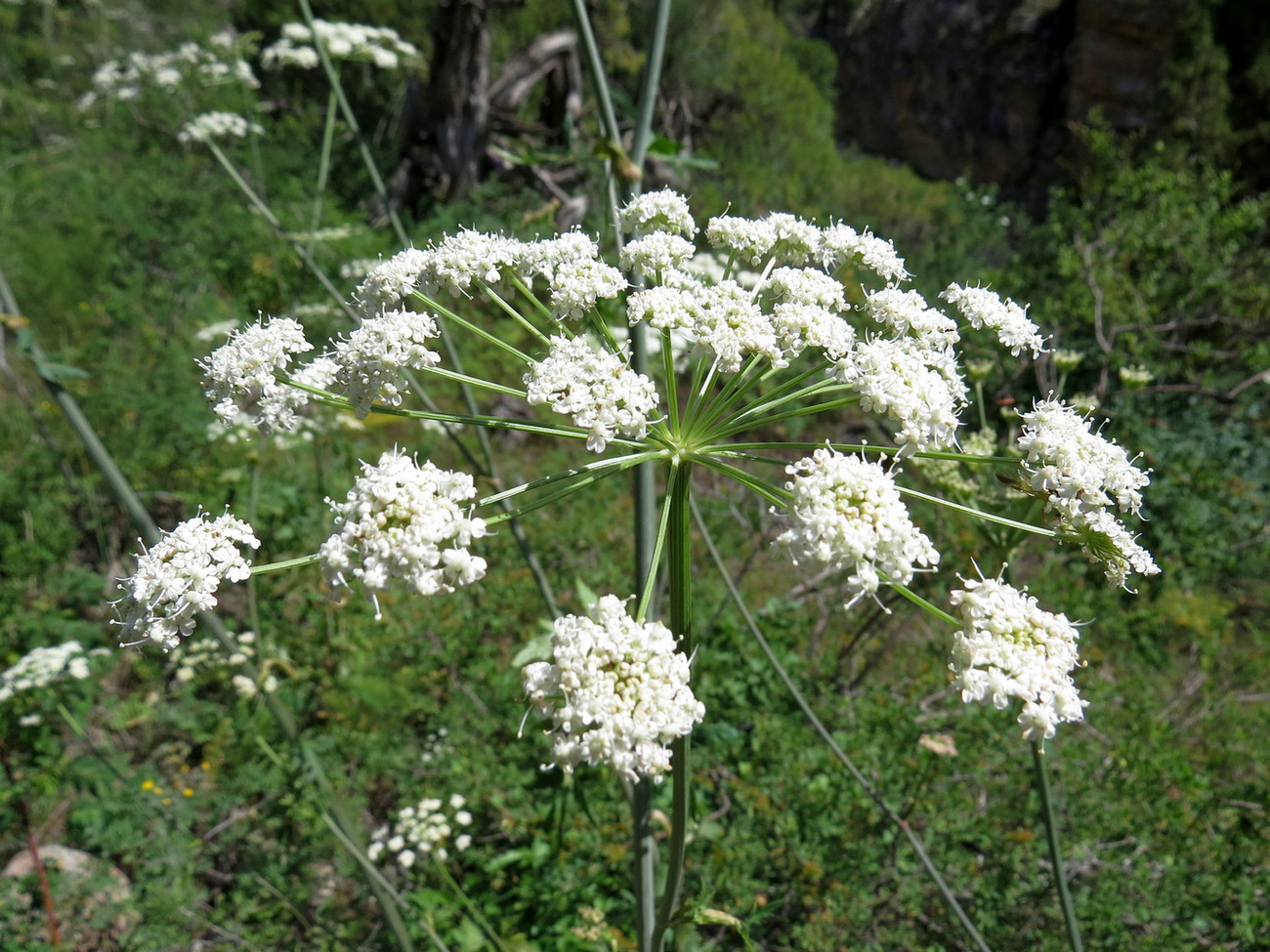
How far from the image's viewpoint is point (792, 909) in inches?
163

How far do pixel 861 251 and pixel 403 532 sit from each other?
5.48 feet

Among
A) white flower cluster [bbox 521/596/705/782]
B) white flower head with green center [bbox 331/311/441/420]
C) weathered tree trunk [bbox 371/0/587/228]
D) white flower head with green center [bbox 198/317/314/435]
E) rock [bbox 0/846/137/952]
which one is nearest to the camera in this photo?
white flower cluster [bbox 521/596/705/782]

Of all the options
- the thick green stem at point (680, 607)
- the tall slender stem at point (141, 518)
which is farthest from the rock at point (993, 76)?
the tall slender stem at point (141, 518)

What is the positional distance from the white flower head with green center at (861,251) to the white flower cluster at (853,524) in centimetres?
94

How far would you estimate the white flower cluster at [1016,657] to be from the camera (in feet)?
4.99

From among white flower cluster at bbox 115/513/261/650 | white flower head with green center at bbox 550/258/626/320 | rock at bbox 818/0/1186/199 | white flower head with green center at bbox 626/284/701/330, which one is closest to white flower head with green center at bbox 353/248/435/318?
white flower head with green center at bbox 550/258/626/320

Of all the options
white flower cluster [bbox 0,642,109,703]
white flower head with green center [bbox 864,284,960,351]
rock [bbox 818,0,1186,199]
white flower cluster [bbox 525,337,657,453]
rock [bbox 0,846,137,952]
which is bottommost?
rock [bbox 0,846,137,952]

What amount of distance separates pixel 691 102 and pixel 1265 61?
1333 centimetres

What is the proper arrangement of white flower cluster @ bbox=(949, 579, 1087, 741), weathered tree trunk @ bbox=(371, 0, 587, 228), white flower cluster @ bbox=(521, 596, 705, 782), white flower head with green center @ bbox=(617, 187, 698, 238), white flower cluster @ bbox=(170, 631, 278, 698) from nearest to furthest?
white flower cluster @ bbox=(521, 596, 705, 782)
white flower cluster @ bbox=(949, 579, 1087, 741)
white flower head with green center @ bbox=(617, 187, 698, 238)
white flower cluster @ bbox=(170, 631, 278, 698)
weathered tree trunk @ bbox=(371, 0, 587, 228)

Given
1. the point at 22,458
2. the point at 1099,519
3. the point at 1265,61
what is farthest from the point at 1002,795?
the point at 1265,61

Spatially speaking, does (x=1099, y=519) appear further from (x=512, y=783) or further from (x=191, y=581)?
(x=512, y=783)

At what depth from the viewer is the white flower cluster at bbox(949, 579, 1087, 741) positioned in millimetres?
1520

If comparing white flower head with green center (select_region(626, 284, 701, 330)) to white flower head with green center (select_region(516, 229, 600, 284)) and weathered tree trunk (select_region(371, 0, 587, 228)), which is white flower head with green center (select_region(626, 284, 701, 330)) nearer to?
white flower head with green center (select_region(516, 229, 600, 284))

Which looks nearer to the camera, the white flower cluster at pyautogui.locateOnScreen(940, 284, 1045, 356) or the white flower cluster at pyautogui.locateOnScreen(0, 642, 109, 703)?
the white flower cluster at pyautogui.locateOnScreen(940, 284, 1045, 356)
